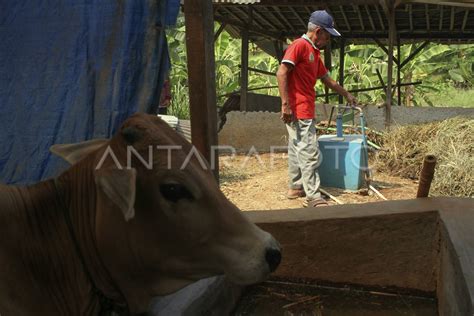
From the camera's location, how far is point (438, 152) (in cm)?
710

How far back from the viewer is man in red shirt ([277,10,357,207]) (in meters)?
5.47

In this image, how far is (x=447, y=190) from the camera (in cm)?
625

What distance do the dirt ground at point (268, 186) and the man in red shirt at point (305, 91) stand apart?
407 millimetres

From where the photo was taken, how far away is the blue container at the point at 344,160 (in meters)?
6.29

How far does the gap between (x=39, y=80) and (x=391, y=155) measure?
581 centimetres

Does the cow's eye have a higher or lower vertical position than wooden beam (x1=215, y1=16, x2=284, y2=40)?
lower

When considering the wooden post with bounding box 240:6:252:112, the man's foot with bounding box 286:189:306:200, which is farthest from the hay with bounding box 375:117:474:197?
the wooden post with bounding box 240:6:252:112

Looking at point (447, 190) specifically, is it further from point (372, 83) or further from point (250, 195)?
A: point (372, 83)

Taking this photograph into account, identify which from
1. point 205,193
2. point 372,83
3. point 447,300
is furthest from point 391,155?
point 372,83

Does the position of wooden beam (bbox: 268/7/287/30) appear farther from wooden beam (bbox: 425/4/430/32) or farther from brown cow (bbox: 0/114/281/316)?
brown cow (bbox: 0/114/281/316)

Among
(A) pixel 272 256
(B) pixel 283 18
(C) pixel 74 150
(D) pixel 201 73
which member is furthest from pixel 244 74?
(A) pixel 272 256

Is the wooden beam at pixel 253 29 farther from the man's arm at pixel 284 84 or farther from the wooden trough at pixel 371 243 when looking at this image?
the wooden trough at pixel 371 243

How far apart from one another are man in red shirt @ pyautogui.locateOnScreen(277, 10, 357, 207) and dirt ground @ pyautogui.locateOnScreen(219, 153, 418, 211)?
1.33 feet

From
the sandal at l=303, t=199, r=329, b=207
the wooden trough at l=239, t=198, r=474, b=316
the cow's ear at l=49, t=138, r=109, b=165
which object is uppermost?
the cow's ear at l=49, t=138, r=109, b=165
